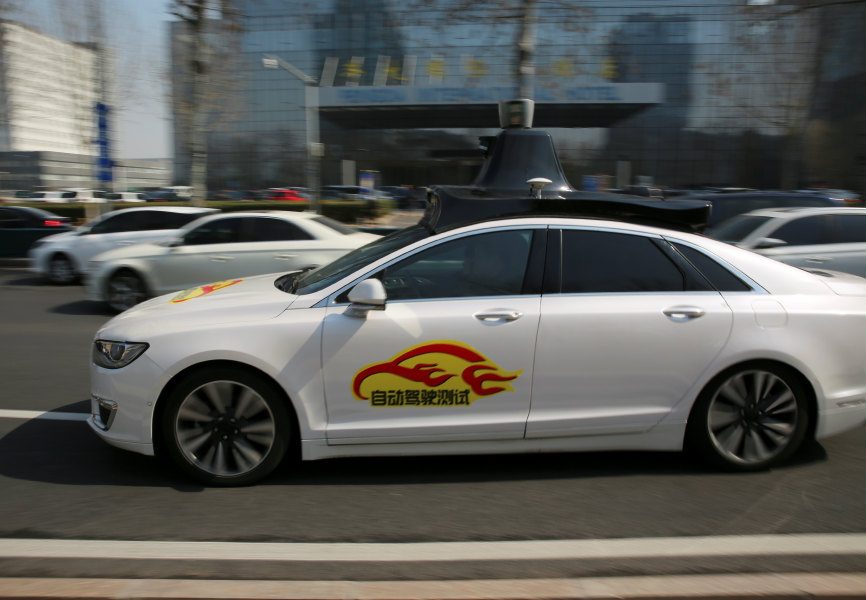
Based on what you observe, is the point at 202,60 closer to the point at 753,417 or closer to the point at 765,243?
the point at 765,243

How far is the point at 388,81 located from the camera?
5044 centimetres

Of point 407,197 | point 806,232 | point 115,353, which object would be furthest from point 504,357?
point 407,197

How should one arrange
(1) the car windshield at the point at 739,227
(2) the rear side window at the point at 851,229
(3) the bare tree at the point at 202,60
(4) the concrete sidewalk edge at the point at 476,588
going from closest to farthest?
(4) the concrete sidewalk edge at the point at 476,588, (2) the rear side window at the point at 851,229, (1) the car windshield at the point at 739,227, (3) the bare tree at the point at 202,60

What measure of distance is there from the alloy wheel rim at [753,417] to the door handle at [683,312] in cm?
44

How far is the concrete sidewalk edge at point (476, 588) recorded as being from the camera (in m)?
2.91

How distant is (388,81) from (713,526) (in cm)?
5001

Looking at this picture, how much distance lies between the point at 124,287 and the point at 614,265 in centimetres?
825

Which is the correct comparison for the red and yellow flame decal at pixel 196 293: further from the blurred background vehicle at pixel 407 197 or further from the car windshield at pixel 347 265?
the blurred background vehicle at pixel 407 197

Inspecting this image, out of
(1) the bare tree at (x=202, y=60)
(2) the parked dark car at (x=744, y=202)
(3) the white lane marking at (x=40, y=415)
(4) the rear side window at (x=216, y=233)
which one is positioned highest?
(1) the bare tree at (x=202, y=60)

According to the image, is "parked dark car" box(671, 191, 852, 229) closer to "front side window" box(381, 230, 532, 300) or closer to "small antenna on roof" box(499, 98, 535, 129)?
"small antenna on roof" box(499, 98, 535, 129)

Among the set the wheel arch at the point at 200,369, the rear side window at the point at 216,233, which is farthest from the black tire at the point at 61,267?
the wheel arch at the point at 200,369

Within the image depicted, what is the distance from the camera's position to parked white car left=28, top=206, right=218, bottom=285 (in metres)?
12.8

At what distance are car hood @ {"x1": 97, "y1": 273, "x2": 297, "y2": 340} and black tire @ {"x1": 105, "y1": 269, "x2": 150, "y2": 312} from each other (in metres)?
6.30

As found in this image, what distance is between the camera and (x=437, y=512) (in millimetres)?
3713
